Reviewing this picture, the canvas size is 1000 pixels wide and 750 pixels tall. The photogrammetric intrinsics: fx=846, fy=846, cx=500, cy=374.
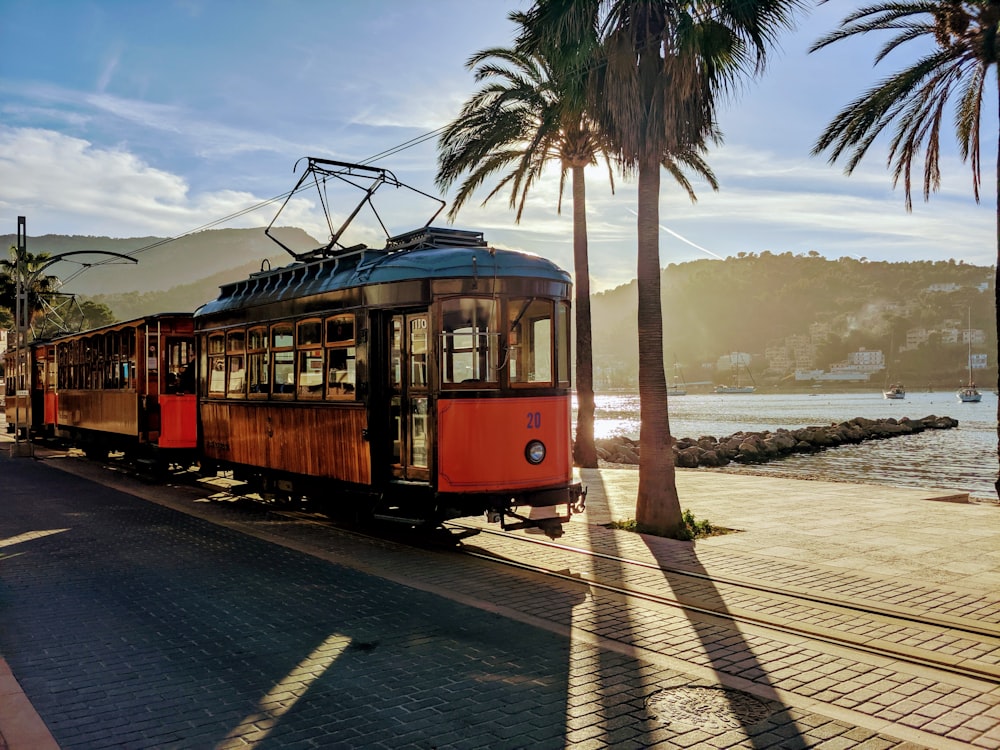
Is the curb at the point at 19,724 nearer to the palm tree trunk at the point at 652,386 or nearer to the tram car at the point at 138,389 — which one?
the palm tree trunk at the point at 652,386

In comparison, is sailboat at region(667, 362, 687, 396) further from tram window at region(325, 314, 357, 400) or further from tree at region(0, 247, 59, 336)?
tram window at region(325, 314, 357, 400)

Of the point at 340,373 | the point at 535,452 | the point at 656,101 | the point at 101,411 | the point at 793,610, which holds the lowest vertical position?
the point at 793,610

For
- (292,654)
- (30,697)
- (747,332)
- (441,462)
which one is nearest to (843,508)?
(441,462)

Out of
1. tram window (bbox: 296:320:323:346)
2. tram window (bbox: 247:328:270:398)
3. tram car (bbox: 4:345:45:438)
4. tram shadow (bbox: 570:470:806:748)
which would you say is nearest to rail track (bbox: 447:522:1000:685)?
tram shadow (bbox: 570:470:806:748)

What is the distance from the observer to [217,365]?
50.0 feet

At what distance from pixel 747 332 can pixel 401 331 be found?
16292 centimetres

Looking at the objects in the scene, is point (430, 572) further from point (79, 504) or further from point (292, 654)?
point (79, 504)

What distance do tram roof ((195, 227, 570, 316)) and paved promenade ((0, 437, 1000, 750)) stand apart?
3425 millimetres

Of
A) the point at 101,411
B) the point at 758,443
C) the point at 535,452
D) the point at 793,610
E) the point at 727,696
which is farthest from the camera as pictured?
the point at 758,443

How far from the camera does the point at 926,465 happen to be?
112 feet

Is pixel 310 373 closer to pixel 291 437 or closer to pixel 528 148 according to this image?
pixel 291 437

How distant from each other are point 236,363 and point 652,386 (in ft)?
23.4

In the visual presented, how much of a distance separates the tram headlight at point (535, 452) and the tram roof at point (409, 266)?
203 centimetres

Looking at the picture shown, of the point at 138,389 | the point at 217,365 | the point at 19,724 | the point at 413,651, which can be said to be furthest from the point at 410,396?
the point at 138,389
